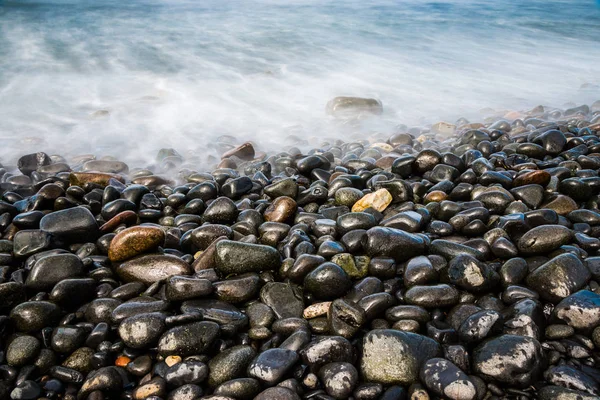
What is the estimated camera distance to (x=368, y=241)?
117 inches

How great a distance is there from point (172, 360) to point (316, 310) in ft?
2.78

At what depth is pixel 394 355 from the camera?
216cm

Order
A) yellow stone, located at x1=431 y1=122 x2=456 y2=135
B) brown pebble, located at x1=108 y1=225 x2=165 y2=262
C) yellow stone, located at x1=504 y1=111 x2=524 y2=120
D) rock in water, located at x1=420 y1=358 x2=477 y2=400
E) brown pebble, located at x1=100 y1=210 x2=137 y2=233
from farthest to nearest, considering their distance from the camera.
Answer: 1. yellow stone, located at x1=504 y1=111 x2=524 y2=120
2. yellow stone, located at x1=431 y1=122 x2=456 y2=135
3. brown pebble, located at x1=100 y1=210 x2=137 y2=233
4. brown pebble, located at x1=108 y1=225 x2=165 y2=262
5. rock in water, located at x1=420 y1=358 x2=477 y2=400

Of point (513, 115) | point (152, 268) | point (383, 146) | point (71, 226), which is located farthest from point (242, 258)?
point (513, 115)

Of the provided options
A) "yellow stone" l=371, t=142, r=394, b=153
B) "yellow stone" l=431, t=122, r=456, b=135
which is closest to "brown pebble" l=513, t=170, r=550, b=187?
"yellow stone" l=371, t=142, r=394, b=153

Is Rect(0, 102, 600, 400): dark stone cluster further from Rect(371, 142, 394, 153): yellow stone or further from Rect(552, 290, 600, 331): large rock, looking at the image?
Rect(371, 142, 394, 153): yellow stone

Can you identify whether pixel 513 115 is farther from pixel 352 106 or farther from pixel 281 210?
pixel 281 210

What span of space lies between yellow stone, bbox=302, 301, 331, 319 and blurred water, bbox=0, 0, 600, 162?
195 inches

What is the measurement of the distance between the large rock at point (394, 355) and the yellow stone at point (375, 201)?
5.39 ft

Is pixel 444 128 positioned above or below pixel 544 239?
below

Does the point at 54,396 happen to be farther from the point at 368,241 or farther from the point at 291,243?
the point at 368,241

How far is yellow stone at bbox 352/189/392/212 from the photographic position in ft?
12.5

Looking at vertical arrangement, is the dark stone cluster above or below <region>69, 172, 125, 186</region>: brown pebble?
above

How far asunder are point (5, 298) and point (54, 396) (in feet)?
2.70
